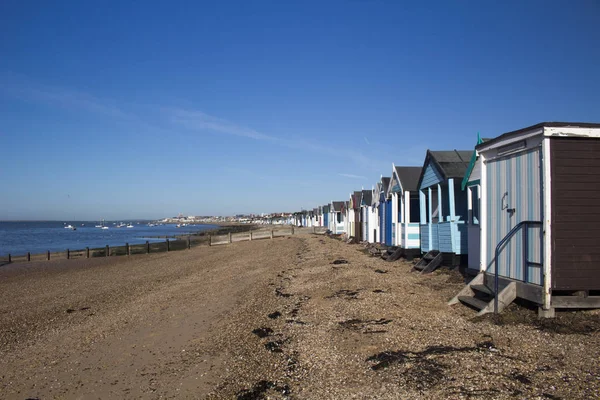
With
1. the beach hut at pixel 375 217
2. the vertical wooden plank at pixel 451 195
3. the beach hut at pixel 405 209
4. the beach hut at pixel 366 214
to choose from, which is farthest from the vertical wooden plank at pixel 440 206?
the beach hut at pixel 366 214

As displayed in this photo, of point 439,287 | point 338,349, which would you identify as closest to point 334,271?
point 439,287

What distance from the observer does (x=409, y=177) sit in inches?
789

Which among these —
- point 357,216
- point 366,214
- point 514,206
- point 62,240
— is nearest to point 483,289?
point 514,206

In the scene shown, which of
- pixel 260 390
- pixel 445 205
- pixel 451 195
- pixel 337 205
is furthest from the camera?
pixel 337 205

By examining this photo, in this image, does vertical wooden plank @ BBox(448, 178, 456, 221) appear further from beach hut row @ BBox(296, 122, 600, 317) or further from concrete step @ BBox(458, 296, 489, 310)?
A: concrete step @ BBox(458, 296, 489, 310)

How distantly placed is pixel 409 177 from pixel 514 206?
442 inches

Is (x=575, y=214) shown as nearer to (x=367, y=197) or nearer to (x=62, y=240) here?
(x=367, y=197)

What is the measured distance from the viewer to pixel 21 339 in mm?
10594

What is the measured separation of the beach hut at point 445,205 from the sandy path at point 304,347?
4.04 ft

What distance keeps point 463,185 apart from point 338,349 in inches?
305

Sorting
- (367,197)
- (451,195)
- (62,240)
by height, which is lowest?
(62,240)

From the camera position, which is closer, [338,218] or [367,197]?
[367,197]

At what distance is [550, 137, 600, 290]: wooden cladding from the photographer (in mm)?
7820

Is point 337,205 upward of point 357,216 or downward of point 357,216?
upward
